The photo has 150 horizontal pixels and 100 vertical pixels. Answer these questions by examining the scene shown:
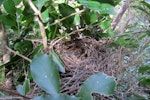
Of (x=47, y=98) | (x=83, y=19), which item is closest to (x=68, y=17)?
(x=83, y=19)

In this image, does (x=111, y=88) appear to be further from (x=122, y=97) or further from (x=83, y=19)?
(x=83, y=19)

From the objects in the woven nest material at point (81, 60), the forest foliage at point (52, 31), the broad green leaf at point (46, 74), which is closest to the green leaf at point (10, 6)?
the forest foliage at point (52, 31)

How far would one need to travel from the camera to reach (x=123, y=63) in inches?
24.7

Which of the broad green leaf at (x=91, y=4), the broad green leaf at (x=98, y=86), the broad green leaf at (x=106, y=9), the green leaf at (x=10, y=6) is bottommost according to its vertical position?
the broad green leaf at (x=98, y=86)

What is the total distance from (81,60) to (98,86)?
246 mm

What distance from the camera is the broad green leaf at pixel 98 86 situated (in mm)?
409

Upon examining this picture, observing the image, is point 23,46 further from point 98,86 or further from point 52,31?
point 98,86

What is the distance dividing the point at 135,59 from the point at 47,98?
1.00ft

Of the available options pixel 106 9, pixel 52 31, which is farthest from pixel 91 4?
pixel 52 31

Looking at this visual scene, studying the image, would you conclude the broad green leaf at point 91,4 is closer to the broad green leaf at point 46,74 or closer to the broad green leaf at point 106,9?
the broad green leaf at point 106,9

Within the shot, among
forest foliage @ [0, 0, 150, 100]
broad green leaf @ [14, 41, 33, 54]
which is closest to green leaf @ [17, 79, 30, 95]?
forest foliage @ [0, 0, 150, 100]

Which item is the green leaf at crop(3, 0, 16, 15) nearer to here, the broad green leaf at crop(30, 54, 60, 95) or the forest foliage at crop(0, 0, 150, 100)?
the forest foliage at crop(0, 0, 150, 100)

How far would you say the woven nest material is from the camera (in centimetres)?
57

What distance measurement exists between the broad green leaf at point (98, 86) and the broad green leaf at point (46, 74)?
0.05 meters
